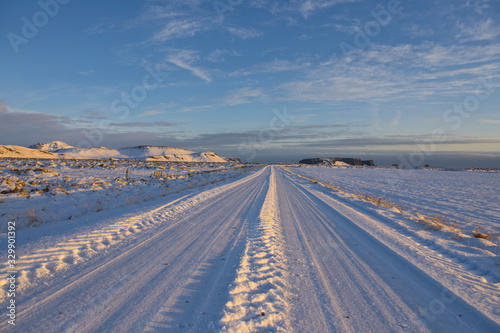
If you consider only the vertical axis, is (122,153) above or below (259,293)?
above

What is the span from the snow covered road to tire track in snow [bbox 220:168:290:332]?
15mm

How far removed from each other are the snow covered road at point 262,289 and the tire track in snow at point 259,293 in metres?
0.02

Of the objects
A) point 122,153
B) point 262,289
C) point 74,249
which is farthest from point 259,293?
point 122,153

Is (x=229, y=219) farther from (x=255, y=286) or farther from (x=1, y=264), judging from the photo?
(x=1, y=264)

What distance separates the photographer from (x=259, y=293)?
150 inches

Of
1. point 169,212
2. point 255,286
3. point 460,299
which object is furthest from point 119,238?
point 460,299

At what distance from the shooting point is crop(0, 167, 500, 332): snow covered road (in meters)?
3.14

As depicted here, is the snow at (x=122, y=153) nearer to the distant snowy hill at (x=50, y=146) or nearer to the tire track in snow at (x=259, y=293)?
the distant snowy hill at (x=50, y=146)

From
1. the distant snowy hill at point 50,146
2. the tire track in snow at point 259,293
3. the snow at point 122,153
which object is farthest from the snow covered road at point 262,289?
the distant snowy hill at point 50,146

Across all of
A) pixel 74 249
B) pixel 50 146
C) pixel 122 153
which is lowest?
pixel 74 249

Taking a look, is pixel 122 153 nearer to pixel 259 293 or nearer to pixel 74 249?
pixel 74 249

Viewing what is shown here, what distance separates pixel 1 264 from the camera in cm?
462

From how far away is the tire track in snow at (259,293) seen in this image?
3.11m

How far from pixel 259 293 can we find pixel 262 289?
151 millimetres
